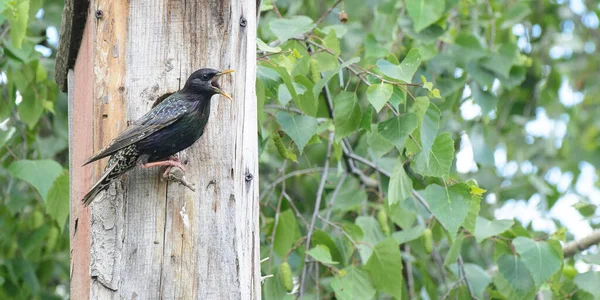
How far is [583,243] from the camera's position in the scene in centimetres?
490

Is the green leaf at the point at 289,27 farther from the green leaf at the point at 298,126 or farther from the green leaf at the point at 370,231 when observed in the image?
the green leaf at the point at 370,231

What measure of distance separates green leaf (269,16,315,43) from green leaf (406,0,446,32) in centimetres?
60

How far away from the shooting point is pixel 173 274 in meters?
2.95

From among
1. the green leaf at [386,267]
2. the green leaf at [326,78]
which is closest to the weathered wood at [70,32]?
the green leaf at [326,78]

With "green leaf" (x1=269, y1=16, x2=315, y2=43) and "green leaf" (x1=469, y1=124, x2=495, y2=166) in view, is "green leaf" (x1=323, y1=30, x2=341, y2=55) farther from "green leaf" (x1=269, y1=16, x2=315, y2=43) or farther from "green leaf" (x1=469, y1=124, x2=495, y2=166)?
"green leaf" (x1=469, y1=124, x2=495, y2=166)

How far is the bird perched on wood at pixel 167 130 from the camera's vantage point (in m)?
2.98

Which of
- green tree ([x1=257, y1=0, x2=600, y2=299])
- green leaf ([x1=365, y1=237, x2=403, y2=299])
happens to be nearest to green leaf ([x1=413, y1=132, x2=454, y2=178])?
green tree ([x1=257, y1=0, x2=600, y2=299])

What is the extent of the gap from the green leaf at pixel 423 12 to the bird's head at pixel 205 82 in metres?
1.59

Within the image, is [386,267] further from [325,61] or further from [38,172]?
[38,172]

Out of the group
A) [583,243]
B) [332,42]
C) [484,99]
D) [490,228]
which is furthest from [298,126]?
[583,243]

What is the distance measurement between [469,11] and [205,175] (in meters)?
3.62

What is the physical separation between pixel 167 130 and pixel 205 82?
208 mm

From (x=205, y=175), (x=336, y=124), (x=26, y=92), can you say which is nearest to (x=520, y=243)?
(x=336, y=124)

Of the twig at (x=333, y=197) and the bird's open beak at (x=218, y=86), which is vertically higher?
the bird's open beak at (x=218, y=86)
